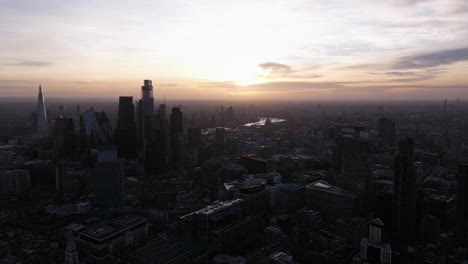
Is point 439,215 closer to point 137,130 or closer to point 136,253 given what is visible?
point 136,253

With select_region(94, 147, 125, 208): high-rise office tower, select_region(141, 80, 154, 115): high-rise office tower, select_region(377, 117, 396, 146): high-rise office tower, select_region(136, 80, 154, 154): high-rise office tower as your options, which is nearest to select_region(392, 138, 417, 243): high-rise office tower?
select_region(94, 147, 125, 208): high-rise office tower

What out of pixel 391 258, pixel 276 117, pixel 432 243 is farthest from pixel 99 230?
pixel 276 117

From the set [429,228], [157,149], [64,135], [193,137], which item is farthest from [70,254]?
[193,137]

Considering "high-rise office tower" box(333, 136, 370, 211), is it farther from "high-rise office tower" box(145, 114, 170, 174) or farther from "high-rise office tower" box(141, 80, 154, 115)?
"high-rise office tower" box(141, 80, 154, 115)

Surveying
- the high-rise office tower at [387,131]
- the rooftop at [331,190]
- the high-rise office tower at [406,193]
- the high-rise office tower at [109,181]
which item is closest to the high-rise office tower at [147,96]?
the high-rise office tower at [109,181]

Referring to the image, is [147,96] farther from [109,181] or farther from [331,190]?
[331,190]

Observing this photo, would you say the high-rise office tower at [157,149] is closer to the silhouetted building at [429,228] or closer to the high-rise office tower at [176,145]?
the high-rise office tower at [176,145]
